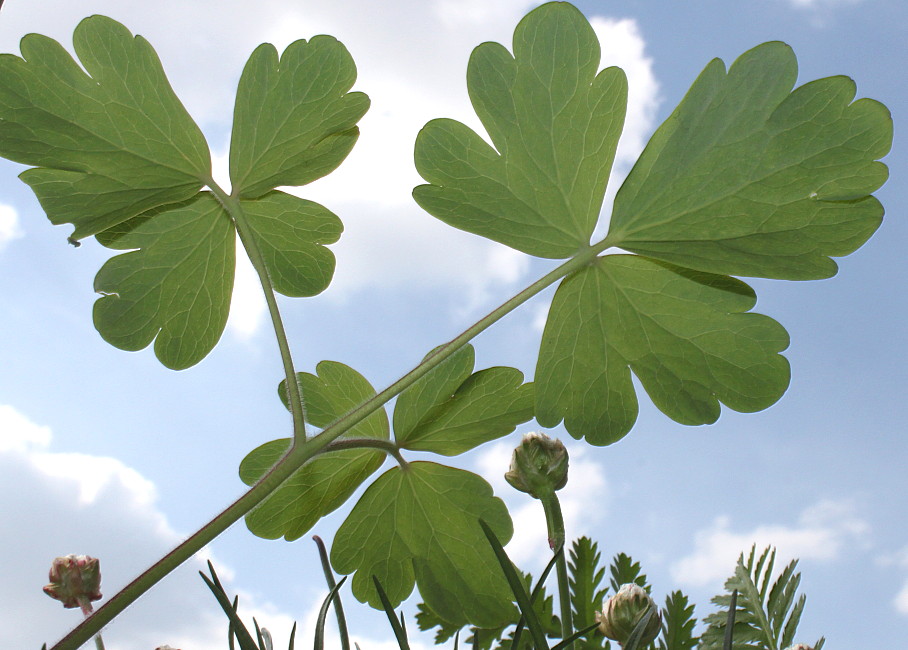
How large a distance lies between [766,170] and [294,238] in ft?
2.61

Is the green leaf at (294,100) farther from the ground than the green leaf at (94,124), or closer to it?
farther from the ground

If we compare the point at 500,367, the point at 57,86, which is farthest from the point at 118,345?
the point at 500,367

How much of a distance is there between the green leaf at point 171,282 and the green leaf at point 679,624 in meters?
0.93

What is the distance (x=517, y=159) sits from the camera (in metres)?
1.04

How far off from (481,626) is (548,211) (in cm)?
71

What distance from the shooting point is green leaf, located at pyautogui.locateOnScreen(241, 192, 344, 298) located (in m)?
1.25

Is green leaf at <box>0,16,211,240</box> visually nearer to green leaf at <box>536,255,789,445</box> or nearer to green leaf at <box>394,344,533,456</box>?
green leaf at <box>394,344,533,456</box>

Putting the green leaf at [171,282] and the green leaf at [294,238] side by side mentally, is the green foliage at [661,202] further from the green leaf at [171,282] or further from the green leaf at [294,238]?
the green leaf at [171,282]

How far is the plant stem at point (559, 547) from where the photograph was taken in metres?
1.02

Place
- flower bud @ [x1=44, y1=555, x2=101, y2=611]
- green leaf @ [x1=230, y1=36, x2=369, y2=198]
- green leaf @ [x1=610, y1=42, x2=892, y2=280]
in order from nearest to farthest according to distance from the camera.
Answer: green leaf @ [x1=610, y1=42, x2=892, y2=280], green leaf @ [x1=230, y1=36, x2=369, y2=198], flower bud @ [x1=44, y1=555, x2=101, y2=611]

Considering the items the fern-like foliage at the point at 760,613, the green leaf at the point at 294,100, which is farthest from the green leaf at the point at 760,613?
the green leaf at the point at 294,100

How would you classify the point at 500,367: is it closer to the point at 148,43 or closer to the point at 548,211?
the point at 548,211

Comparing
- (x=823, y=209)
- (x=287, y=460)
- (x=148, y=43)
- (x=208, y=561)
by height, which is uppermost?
(x=148, y=43)

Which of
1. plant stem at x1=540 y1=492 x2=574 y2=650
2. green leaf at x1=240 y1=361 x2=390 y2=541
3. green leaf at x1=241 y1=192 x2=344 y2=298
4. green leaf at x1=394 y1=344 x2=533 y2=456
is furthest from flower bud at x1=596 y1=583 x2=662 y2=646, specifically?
green leaf at x1=241 y1=192 x2=344 y2=298
